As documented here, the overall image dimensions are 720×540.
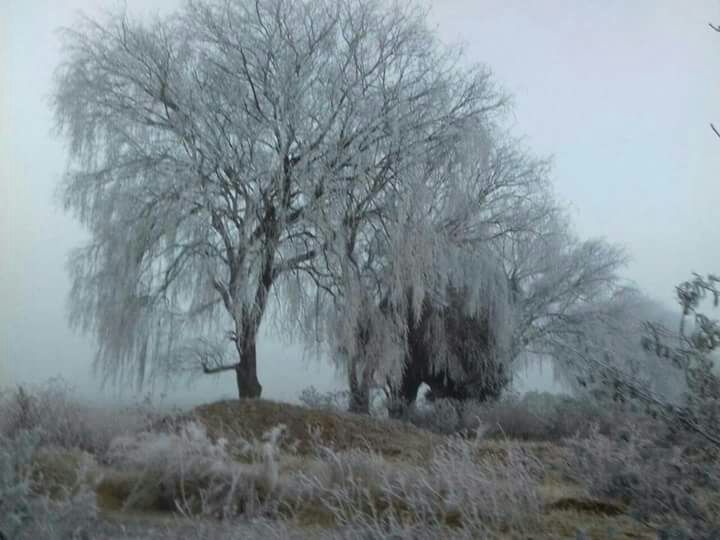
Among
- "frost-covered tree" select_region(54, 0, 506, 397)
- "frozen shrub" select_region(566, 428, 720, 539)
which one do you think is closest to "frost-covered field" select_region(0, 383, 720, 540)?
"frozen shrub" select_region(566, 428, 720, 539)

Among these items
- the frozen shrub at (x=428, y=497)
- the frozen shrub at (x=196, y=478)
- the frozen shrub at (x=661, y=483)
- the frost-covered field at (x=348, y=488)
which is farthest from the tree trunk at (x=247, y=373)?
the frozen shrub at (x=661, y=483)

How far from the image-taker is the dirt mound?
43.2 ft

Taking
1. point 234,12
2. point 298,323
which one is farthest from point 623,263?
point 234,12

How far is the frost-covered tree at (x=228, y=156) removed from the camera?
1955 cm

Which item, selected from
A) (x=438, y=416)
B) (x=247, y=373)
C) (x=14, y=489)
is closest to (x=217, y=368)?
(x=247, y=373)

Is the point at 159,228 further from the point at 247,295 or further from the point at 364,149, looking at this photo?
the point at 364,149

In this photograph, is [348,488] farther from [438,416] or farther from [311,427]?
[438,416]

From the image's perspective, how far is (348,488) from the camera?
8.52 metres

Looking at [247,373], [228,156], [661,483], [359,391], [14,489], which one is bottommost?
[14,489]

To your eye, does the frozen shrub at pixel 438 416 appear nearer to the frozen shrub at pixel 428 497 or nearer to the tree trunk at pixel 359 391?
the tree trunk at pixel 359 391

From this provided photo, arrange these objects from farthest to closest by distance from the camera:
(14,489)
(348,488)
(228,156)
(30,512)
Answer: (228,156), (348,488), (30,512), (14,489)

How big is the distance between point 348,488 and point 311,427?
582 cm

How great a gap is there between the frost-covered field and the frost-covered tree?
689 cm

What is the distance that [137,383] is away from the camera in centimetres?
1972
